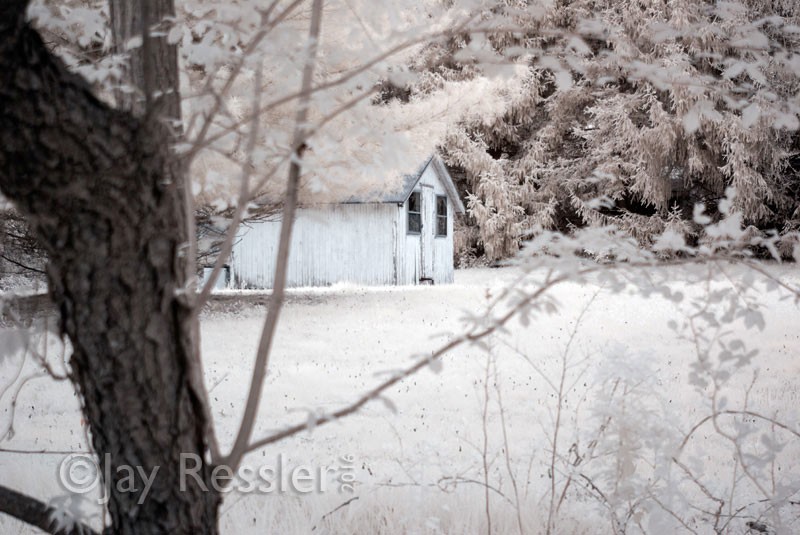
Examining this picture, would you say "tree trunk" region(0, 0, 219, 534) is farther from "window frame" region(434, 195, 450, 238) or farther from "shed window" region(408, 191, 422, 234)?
"window frame" region(434, 195, 450, 238)

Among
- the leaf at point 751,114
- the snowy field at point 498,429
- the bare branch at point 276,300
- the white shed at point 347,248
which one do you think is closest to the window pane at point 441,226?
the white shed at point 347,248

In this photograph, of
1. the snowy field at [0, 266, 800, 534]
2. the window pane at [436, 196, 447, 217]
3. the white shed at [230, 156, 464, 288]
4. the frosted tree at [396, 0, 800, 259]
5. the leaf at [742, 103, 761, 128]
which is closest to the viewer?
the leaf at [742, 103, 761, 128]

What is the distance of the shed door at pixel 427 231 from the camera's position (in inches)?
600

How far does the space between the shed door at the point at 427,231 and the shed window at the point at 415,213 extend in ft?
0.47

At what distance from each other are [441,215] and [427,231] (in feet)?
3.35

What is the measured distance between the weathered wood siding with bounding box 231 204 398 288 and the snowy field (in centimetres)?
470

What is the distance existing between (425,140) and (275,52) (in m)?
7.55

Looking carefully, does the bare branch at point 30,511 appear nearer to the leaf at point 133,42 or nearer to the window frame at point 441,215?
the leaf at point 133,42

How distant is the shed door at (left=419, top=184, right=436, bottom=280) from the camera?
15.2 meters

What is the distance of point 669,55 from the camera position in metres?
19.0

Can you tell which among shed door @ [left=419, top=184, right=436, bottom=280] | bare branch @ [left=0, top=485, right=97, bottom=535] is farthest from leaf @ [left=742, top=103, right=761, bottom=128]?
shed door @ [left=419, top=184, right=436, bottom=280]

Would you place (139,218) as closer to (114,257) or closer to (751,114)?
(114,257)

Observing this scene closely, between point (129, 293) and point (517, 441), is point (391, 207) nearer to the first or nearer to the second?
point (517, 441)

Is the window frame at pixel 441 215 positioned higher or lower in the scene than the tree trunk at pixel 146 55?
higher
